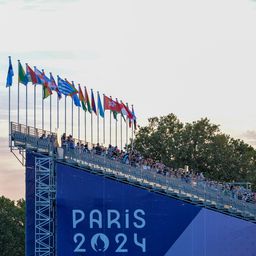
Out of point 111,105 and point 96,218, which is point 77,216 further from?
point 111,105

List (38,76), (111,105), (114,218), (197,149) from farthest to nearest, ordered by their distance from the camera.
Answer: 1. (197,149)
2. (111,105)
3. (38,76)
4. (114,218)

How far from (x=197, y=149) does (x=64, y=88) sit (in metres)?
38.2

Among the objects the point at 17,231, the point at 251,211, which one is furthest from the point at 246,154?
the point at 251,211

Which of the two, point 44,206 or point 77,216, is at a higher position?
point 44,206

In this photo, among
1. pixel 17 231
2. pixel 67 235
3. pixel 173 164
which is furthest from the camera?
pixel 17 231

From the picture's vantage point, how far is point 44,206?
100750mm

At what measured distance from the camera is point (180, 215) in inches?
3994

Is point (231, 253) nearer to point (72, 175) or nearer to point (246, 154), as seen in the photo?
point (72, 175)

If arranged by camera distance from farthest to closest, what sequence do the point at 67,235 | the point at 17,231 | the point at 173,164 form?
the point at 17,231 < the point at 173,164 < the point at 67,235

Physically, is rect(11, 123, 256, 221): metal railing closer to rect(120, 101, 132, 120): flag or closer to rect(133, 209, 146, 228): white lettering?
rect(133, 209, 146, 228): white lettering

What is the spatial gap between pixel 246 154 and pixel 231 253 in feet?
143

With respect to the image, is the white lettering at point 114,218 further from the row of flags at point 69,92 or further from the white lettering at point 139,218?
the row of flags at point 69,92

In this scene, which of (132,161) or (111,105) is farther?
(111,105)

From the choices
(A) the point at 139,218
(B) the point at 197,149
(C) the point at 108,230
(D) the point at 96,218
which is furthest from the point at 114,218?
(B) the point at 197,149
